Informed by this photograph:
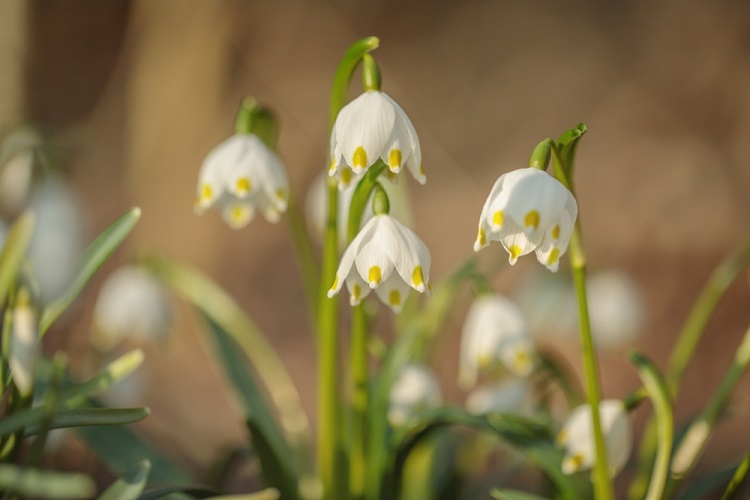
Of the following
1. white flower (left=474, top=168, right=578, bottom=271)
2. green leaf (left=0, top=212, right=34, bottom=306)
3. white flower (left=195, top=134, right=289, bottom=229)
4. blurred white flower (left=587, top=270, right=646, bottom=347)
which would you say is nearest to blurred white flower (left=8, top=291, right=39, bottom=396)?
green leaf (left=0, top=212, right=34, bottom=306)

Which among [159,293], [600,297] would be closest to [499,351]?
[600,297]

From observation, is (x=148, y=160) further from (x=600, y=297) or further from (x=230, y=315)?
(x=600, y=297)

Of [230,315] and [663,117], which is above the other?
[663,117]

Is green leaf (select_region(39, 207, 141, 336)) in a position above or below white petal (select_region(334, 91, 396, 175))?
below

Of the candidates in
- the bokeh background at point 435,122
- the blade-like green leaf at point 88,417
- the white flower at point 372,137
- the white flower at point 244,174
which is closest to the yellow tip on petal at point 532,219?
the white flower at point 372,137

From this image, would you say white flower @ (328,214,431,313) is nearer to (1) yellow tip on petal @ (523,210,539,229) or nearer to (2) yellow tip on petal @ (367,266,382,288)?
(2) yellow tip on petal @ (367,266,382,288)
